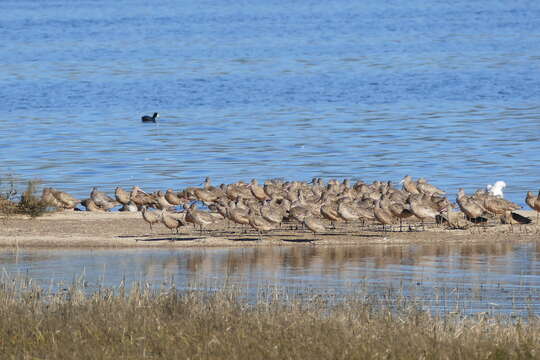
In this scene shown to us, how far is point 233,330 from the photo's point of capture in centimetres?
1230

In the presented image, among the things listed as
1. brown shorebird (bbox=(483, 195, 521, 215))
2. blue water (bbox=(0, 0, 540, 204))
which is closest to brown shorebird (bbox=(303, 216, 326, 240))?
brown shorebird (bbox=(483, 195, 521, 215))

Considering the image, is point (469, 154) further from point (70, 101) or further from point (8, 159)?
point (70, 101)

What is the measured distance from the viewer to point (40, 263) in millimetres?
19453

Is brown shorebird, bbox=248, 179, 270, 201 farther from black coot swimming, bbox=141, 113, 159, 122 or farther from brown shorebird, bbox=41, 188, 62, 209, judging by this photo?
black coot swimming, bbox=141, 113, 159, 122

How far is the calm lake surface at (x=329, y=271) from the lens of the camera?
16.1 m

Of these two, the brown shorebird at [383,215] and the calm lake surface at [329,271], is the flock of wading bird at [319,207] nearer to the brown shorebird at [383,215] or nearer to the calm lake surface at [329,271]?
the brown shorebird at [383,215]

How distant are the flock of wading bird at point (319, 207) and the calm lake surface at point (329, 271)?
1.67m

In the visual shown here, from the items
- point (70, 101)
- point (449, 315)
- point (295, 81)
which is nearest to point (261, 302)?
point (449, 315)

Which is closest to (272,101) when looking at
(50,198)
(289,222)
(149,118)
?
(149,118)

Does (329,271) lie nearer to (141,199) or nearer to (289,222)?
(289,222)

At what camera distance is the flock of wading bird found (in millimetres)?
22844

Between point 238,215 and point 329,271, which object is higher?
point 238,215

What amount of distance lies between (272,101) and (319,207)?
115 feet

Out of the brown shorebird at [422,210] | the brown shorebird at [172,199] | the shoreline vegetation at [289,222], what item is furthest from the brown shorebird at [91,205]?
the brown shorebird at [422,210]
